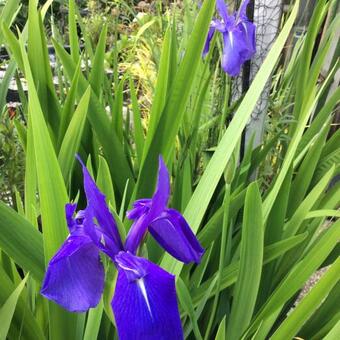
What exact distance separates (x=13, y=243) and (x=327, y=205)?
2.27 ft

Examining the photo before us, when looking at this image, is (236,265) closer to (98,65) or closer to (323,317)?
(323,317)

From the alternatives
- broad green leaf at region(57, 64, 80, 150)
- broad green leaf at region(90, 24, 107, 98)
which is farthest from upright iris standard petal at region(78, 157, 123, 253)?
broad green leaf at region(90, 24, 107, 98)

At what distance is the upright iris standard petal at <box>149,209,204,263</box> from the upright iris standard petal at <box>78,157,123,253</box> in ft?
0.14

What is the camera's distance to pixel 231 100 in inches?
48.6

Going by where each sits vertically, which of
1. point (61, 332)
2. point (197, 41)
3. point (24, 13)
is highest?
point (24, 13)

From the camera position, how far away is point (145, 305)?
1.28 feet

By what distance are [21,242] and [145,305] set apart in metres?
0.30

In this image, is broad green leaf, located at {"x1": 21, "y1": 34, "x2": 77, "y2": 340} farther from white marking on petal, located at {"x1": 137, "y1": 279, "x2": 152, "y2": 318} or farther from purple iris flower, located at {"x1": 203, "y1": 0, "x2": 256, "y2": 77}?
purple iris flower, located at {"x1": 203, "y1": 0, "x2": 256, "y2": 77}

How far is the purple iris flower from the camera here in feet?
3.15

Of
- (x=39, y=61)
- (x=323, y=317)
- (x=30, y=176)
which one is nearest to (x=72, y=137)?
(x=30, y=176)

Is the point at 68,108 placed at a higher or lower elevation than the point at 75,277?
higher

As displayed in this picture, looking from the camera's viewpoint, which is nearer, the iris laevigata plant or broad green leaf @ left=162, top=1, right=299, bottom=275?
the iris laevigata plant

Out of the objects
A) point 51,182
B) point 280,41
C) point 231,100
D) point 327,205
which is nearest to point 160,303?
point 51,182

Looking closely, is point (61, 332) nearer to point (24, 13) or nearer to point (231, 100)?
point (231, 100)
